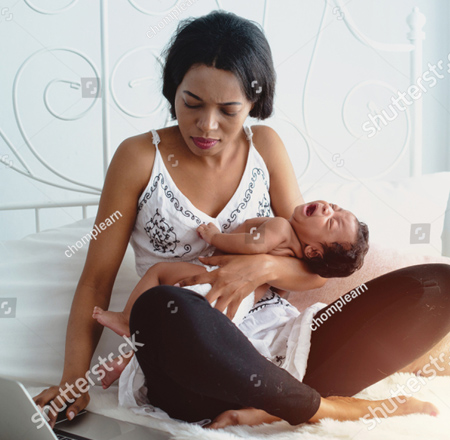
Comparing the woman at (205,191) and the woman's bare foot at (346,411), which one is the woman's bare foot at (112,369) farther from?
the woman's bare foot at (346,411)

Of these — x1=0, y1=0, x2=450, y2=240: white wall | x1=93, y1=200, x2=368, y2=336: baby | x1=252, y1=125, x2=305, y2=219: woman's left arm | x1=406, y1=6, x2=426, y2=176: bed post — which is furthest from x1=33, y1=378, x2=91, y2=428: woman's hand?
x1=406, y1=6, x2=426, y2=176: bed post

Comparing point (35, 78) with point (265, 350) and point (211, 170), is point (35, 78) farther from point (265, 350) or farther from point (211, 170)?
point (265, 350)

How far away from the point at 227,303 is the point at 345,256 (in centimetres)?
30

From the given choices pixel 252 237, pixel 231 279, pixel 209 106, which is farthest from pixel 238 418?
pixel 209 106

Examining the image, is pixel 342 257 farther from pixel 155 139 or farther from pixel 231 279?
pixel 155 139

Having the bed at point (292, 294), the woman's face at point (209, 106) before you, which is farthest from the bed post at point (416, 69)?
the woman's face at point (209, 106)

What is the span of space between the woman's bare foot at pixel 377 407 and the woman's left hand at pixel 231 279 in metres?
0.27

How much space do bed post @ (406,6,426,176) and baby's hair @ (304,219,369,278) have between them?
1.08 meters

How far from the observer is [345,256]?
125 cm

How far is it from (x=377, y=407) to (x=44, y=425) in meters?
0.63

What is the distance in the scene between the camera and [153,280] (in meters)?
1.20

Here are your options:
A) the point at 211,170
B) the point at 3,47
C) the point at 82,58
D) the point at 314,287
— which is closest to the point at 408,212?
the point at 314,287

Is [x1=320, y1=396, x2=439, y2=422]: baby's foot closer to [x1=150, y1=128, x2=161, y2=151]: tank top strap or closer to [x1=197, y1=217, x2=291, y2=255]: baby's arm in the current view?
[x1=197, y1=217, x2=291, y2=255]: baby's arm

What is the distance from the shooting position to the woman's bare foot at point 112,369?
3.87ft
